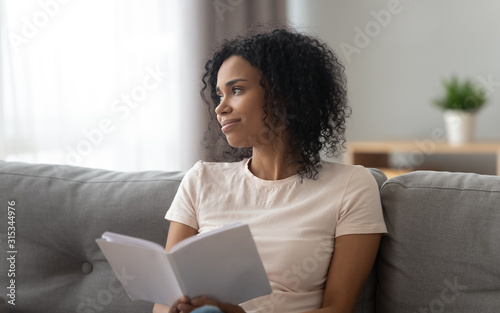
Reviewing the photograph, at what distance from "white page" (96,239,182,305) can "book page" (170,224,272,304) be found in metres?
0.03

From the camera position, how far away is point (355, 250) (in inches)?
54.4

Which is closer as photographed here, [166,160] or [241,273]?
[241,273]

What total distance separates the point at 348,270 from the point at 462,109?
2.49 metres

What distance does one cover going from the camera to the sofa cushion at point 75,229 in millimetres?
1646

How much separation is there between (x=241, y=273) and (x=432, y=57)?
320cm

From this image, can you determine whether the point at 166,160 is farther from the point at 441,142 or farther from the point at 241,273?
the point at 241,273

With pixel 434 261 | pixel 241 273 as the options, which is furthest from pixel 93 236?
pixel 434 261

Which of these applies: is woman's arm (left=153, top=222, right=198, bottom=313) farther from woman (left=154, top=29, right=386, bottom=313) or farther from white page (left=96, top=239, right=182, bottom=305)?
white page (left=96, top=239, right=182, bottom=305)

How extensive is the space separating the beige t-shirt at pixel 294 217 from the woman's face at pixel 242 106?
108 mm

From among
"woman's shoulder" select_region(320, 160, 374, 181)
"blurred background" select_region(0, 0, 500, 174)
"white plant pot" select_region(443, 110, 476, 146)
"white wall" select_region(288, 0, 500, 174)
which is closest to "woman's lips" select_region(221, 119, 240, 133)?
"woman's shoulder" select_region(320, 160, 374, 181)

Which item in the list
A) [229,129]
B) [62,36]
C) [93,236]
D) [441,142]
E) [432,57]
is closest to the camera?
[229,129]

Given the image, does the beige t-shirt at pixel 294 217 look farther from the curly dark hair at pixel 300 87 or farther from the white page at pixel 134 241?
the white page at pixel 134 241

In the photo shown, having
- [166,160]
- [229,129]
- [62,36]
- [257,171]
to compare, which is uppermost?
[62,36]

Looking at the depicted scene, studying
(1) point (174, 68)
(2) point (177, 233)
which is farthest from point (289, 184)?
(1) point (174, 68)
